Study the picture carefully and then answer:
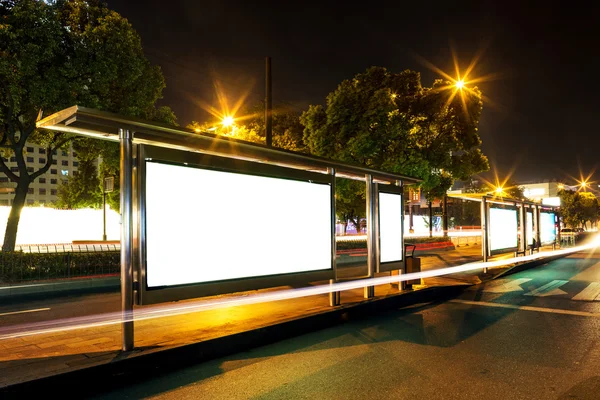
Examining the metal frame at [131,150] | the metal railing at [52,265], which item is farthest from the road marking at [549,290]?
the metal railing at [52,265]

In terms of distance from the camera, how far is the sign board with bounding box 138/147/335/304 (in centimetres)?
554

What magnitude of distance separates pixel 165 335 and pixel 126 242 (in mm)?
1964

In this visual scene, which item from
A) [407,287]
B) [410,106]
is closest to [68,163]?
[410,106]

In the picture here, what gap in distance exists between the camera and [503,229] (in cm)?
1670

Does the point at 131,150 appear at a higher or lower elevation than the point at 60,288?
higher

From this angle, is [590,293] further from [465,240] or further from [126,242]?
[465,240]

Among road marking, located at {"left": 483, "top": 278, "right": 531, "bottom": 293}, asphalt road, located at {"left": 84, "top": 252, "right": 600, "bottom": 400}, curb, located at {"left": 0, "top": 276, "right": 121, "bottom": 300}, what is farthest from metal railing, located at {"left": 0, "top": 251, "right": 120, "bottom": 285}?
road marking, located at {"left": 483, "top": 278, "right": 531, "bottom": 293}

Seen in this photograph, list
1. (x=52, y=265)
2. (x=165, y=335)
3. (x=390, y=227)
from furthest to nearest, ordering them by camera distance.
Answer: (x=52, y=265) → (x=390, y=227) → (x=165, y=335)

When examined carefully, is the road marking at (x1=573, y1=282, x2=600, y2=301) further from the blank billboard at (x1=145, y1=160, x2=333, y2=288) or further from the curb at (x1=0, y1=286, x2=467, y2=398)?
the blank billboard at (x1=145, y1=160, x2=333, y2=288)

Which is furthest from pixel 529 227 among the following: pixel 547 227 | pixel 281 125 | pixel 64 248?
pixel 64 248

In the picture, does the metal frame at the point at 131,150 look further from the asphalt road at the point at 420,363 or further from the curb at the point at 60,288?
the curb at the point at 60,288

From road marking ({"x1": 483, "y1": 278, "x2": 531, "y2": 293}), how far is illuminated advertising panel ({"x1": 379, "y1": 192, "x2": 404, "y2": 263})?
3.56 m

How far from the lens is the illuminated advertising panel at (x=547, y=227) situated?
23575 millimetres

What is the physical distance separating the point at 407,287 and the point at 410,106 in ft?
51.4
